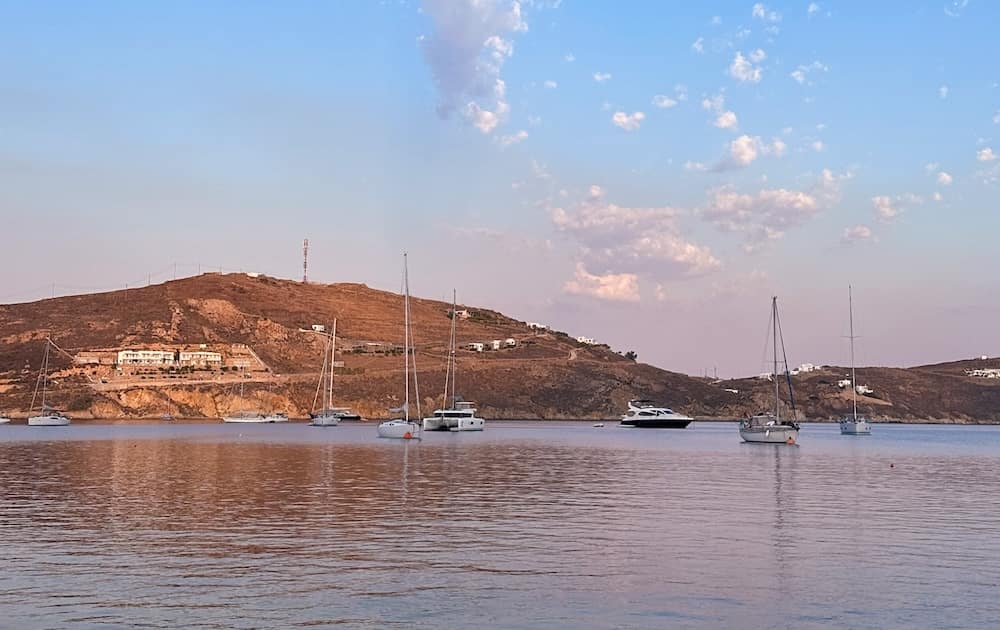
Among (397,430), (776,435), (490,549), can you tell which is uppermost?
(397,430)

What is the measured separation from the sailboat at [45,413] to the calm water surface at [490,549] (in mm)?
79873

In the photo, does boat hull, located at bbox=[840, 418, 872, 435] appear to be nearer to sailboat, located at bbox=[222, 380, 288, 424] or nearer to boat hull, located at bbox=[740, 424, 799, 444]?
boat hull, located at bbox=[740, 424, 799, 444]

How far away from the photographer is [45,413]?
391ft


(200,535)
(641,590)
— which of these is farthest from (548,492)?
(641,590)

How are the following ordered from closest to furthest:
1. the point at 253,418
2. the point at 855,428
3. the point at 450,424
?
the point at 450,424 < the point at 855,428 < the point at 253,418

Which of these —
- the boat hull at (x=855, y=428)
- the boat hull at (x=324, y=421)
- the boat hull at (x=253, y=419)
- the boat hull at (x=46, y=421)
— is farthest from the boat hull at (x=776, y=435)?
the boat hull at (x=46, y=421)

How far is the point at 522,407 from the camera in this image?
6225 inches

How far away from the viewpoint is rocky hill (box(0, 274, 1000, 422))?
474ft

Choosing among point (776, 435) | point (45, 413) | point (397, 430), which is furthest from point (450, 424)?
point (45, 413)

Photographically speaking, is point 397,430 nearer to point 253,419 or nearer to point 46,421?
point 46,421

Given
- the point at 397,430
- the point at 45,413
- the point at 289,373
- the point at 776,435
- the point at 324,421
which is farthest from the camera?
the point at 289,373

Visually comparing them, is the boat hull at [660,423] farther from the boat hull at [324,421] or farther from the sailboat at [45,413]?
the sailboat at [45,413]

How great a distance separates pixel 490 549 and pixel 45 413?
115651 mm

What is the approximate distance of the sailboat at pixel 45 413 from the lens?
367 ft
